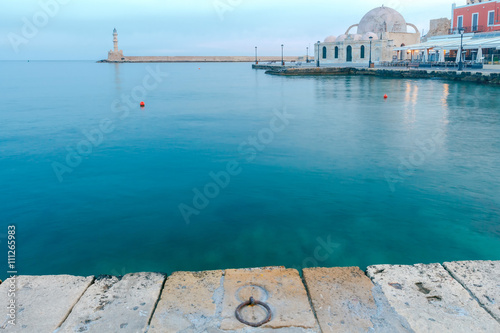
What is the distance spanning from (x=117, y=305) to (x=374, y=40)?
61.8 m

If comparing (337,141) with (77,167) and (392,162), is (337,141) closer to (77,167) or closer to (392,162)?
(392,162)

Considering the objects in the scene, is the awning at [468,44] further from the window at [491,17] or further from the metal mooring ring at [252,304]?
the metal mooring ring at [252,304]

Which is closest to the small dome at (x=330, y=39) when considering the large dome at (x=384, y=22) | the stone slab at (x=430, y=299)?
the large dome at (x=384, y=22)

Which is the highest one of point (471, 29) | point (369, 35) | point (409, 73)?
point (369, 35)

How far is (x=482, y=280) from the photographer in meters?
4.26

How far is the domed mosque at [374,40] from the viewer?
6004 cm

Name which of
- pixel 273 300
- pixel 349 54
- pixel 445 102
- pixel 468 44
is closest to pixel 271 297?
pixel 273 300

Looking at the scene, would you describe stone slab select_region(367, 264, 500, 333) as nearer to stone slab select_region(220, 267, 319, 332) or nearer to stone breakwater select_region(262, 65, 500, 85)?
stone slab select_region(220, 267, 319, 332)

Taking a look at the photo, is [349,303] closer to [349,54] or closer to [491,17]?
[491,17]

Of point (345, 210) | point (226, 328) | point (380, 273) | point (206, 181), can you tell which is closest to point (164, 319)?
point (226, 328)

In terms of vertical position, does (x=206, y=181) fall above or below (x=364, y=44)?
below

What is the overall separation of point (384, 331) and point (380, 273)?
94 cm

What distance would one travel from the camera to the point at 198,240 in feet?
23.8

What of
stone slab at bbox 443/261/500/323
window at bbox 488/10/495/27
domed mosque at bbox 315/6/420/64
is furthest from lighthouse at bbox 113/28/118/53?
stone slab at bbox 443/261/500/323
